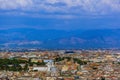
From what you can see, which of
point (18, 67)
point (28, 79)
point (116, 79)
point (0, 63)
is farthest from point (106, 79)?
point (0, 63)

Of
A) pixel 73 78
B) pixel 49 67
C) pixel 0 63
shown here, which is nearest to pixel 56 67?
pixel 49 67

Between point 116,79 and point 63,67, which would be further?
point 63,67

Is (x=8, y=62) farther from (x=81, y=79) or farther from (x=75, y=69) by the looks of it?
(x=81, y=79)

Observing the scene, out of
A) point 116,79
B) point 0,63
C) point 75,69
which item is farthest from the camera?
point 0,63

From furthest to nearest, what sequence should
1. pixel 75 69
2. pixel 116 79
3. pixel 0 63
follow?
pixel 0 63, pixel 75 69, pixel 116 79

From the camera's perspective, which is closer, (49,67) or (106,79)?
(106,79)

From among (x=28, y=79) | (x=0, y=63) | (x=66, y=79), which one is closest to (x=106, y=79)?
(x=66, y=79)

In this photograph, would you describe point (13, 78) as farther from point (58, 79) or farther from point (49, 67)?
point (49, 67)
